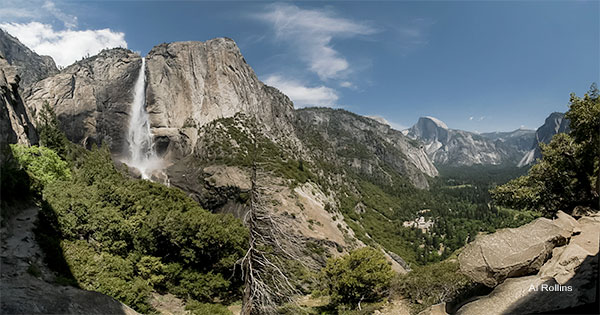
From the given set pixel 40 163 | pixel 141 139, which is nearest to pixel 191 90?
pixel 141 139

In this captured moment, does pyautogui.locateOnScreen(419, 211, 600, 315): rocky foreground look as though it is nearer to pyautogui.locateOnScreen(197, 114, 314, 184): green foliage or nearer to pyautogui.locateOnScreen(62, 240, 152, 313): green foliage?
pyautogui.locateOnScreen(62, 240, 152, 313): green foliage

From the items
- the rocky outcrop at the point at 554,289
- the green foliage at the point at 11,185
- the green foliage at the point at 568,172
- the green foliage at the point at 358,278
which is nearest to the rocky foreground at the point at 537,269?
the rocky outcrop at the point at 554,289

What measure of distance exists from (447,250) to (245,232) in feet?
325

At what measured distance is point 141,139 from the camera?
244 ft

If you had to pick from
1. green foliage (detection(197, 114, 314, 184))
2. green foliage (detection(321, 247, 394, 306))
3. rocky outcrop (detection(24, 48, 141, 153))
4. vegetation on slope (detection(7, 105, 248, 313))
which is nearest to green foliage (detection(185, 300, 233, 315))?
vegetation on slope (detection(7, 105, 248, 313))

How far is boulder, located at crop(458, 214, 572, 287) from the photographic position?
9.07m

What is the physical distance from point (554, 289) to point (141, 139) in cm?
8440

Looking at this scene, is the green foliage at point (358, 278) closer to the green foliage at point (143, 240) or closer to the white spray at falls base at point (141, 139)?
the green foliage at point (143, 240)

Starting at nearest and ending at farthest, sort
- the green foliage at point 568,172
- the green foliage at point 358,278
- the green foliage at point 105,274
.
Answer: the green foliage at point 568,172 → the green foliage at point 105,274 → the green foliage at point 358,278

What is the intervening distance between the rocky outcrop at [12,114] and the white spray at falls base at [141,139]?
29.3 metres

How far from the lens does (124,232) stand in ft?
74.4

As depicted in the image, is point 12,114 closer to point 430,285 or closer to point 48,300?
point 48,300

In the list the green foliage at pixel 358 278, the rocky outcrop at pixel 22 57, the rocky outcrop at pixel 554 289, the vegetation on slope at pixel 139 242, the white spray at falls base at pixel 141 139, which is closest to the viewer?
the rocky outcrop at pixel 554 289

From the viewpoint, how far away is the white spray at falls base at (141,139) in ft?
234
